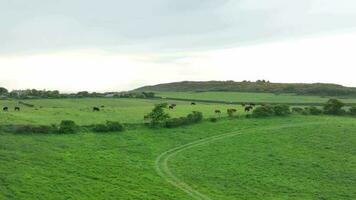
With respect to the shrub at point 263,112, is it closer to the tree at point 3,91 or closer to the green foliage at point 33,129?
the green foliage at point 33,129

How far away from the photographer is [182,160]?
74188 mm

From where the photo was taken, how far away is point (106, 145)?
255ft

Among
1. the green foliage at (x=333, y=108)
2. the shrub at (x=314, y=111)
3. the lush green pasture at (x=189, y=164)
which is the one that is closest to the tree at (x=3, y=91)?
the lush green pasture at (x=189, y=164)

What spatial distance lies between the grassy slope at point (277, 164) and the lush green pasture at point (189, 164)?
4.5 inches

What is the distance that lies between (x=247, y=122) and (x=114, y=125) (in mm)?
24566

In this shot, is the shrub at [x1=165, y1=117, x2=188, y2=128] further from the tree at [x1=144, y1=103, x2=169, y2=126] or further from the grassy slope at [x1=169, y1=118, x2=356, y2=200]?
the grassy slope at [x1=169, y1=118, x2=356, y2=200]

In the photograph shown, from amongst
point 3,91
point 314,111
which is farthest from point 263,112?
point 3,91

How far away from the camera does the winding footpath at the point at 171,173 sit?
6134cm

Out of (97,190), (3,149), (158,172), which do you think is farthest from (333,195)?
(3,149)

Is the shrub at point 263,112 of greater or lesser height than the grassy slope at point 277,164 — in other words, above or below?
above

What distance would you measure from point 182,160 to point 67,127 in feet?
60.8

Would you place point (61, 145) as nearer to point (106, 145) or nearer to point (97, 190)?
point (106, 145)

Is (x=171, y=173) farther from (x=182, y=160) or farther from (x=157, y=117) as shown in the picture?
(x=157, y=117)

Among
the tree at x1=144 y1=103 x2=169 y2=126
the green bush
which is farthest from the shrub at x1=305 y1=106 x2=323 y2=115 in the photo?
the green bush
